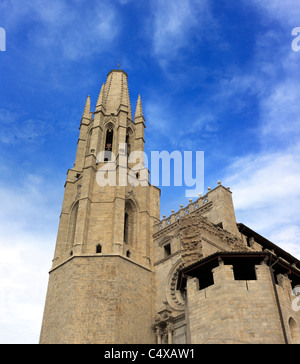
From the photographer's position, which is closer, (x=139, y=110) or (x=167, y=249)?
(x=167, y=249)

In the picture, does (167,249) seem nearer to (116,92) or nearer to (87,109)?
(87,109)

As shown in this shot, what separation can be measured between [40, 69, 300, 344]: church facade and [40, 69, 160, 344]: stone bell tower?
7 centimetres

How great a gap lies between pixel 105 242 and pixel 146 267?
345cm

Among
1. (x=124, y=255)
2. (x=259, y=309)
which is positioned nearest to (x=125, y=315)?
(x=124, y=255)

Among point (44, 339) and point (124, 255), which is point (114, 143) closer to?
point (124, 255)

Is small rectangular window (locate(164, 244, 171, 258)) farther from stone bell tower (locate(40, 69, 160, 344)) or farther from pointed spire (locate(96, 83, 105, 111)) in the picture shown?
pointed spire (locate(96, 83, 105, 111))

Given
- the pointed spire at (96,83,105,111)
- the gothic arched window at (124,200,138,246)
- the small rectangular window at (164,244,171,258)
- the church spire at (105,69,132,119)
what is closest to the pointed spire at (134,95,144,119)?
the church spire at (105,69,132,119)

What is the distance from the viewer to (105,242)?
28.0 metres

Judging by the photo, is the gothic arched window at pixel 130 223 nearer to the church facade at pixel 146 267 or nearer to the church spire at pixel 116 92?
the church facade at pixel 146 267

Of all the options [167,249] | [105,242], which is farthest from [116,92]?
[105,242]

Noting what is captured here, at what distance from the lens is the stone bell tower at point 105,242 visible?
79.3 feet

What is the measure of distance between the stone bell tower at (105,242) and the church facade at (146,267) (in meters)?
0.07

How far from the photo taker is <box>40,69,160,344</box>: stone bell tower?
24.2 meters

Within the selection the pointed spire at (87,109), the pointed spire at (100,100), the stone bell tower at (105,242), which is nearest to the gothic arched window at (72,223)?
the stone bell tower at (105,242)
